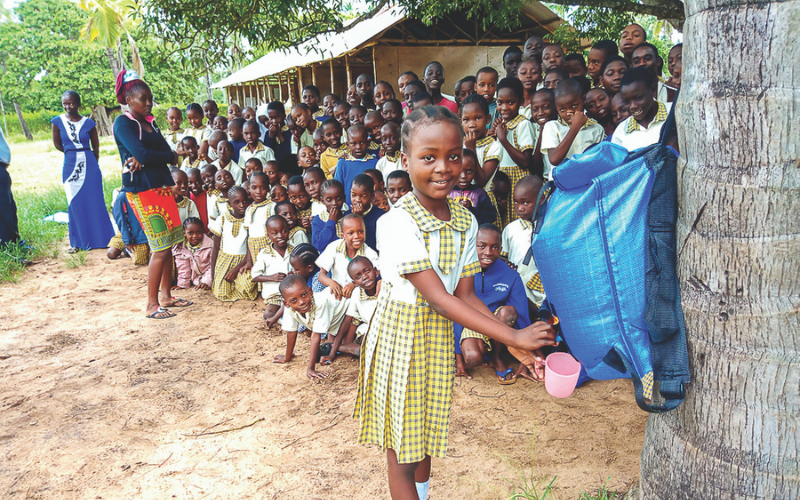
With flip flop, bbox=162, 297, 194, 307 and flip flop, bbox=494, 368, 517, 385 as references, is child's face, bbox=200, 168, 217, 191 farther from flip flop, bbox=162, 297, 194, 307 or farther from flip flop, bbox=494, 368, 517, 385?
flip flop, bbox=494, 368, 517, 385

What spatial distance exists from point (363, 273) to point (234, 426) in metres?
1.14

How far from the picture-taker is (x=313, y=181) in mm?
4176

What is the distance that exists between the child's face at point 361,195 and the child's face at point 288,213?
0.77m

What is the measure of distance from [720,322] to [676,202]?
348 mm

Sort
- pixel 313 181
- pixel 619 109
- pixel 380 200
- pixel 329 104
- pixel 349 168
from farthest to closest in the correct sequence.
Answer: pixel 329 104, pixel 349 168, pixel 313 181, pixel 380 200, pixel 619 109

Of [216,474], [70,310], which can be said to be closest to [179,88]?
[70,310]

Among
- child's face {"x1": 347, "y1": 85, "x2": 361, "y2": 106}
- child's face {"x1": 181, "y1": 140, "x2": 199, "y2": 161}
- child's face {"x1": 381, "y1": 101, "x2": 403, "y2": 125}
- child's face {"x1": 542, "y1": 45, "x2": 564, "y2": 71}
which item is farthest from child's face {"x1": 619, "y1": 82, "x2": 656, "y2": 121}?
child's face {"x1": 181, "y1": 140, "x2": 199, "y2": 161}

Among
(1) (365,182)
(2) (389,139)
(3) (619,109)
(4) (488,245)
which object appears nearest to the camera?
(4) (488,245)

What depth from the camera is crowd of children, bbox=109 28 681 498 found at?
1.66 metres

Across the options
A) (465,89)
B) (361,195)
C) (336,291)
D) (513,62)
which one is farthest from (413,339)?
(513,62)

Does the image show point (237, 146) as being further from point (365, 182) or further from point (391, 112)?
point (365, 182)

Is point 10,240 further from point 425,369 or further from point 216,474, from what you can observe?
point 425,369

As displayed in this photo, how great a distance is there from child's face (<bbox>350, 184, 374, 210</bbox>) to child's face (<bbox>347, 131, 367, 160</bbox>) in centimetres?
66

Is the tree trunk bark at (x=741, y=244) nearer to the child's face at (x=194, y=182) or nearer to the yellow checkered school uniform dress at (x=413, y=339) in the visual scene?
the yellow checkered school uniform dress at (x=413, y=339)
